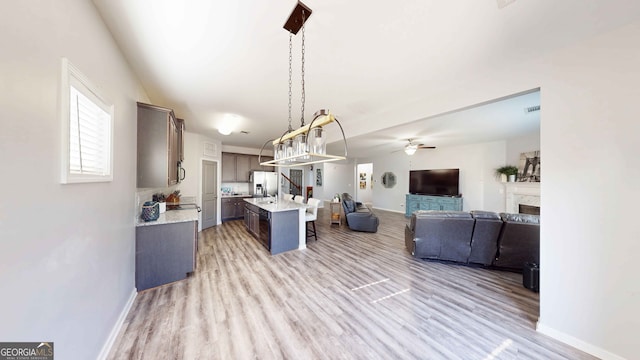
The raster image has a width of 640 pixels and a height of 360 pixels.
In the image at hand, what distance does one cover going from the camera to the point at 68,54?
113cm

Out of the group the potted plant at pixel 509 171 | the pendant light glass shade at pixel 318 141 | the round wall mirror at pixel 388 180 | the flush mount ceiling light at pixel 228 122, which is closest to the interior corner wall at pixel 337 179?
the round wall mirror at pixel 388 180

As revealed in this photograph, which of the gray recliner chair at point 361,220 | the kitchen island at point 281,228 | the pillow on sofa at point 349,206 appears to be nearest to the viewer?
the kitchen island at point 281,228

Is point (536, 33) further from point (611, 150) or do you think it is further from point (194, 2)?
point (194, 2)

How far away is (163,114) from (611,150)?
4.36m

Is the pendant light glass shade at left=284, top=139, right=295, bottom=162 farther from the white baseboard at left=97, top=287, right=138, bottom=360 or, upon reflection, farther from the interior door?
the interior door

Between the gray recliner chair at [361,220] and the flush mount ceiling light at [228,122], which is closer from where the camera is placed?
the flush mount ceiling light at [228,122]

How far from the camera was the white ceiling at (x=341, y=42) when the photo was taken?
135 centimetres

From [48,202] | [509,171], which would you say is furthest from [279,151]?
[509,171]

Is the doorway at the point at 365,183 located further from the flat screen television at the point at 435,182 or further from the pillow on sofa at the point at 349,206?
the pillow on sofa at the point at 349,206

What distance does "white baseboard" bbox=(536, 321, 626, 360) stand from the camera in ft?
5.07

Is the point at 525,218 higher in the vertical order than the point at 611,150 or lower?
lower

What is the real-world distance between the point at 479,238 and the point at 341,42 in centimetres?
347

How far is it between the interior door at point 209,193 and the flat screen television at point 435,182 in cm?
664

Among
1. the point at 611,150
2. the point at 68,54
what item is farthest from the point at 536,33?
the point at 68,54
